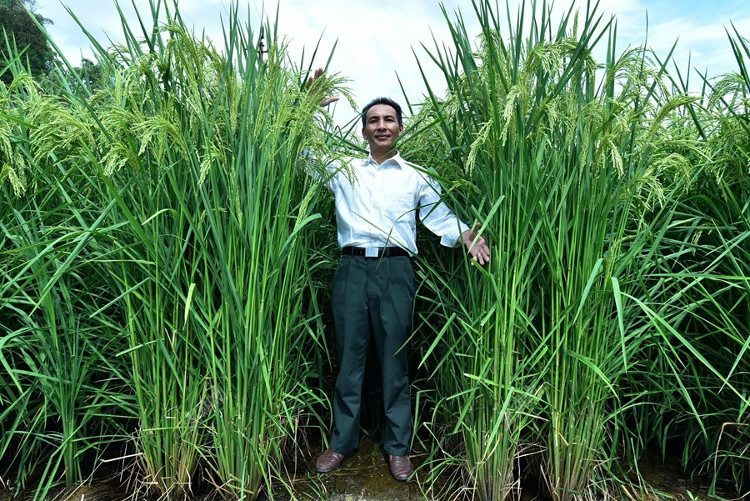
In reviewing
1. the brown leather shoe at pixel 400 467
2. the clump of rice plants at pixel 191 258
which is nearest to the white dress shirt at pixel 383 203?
the clump of rice plants at pixel 191 258

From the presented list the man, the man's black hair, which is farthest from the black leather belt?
the man's black hair

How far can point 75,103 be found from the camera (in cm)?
254

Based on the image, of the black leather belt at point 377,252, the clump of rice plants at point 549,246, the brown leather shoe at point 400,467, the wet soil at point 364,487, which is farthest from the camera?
the black leather belt at point 377,252

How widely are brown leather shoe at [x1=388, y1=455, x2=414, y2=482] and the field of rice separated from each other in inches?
3.4

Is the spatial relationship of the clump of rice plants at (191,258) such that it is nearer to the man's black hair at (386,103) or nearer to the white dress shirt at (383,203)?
the white dress shirt at (383,203)

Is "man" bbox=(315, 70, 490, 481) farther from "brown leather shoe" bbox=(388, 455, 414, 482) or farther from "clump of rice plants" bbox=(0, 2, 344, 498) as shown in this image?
"clump of rice plants" bbox=(0, 2, 344, 498)

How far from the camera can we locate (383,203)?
2.56m

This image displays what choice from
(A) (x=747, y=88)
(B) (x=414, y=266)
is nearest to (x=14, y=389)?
(B) (x=414, y=266)

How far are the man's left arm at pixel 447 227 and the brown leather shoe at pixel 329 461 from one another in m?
1.14

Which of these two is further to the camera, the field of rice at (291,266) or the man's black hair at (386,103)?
the man's black hair at (386,103)

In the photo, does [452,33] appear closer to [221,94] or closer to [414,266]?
[221,94]

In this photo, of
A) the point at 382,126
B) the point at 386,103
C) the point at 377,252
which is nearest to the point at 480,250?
the point at 377,252

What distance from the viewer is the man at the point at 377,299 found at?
96.9 inches

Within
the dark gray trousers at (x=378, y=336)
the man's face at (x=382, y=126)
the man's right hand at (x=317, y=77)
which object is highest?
the man's right hand at (x=317, y=77)
